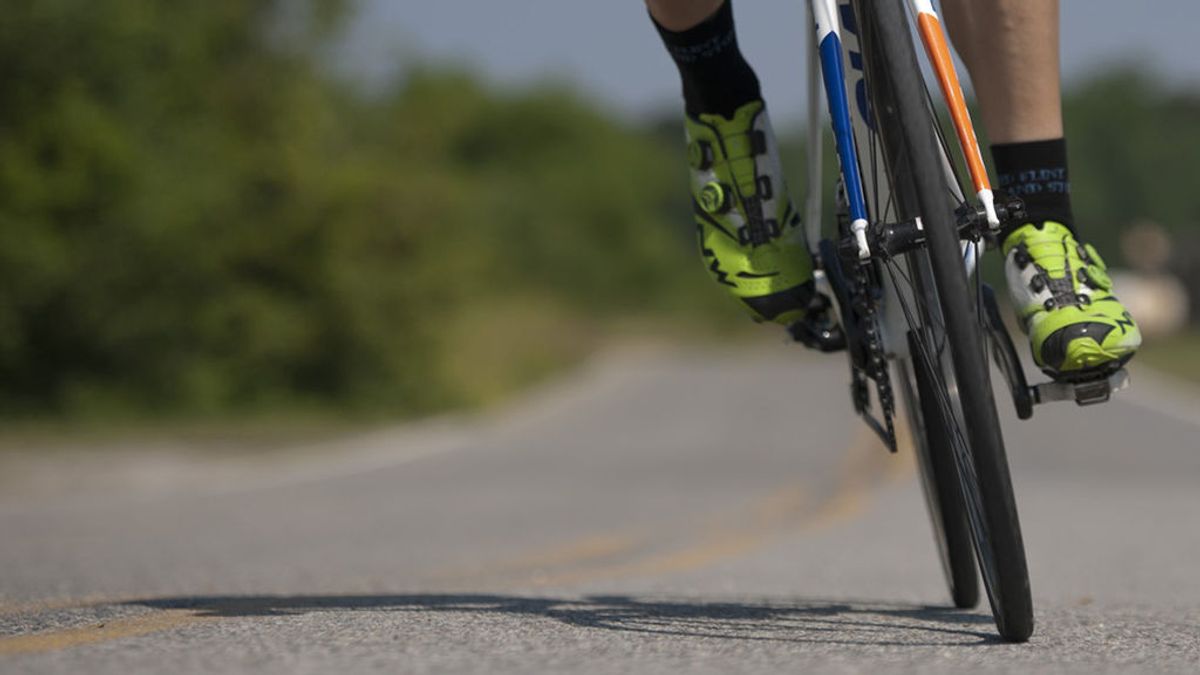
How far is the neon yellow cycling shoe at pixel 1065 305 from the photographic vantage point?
12.5 feet

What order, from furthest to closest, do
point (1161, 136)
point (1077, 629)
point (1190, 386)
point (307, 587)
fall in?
1. point (1161, 136)
2. point (1190, 386)
3. point (307, 587)
4. point (1077, 629)

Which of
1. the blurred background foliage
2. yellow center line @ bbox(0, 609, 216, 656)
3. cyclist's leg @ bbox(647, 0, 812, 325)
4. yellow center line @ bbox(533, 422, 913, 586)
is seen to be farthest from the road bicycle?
the blurred background foliage

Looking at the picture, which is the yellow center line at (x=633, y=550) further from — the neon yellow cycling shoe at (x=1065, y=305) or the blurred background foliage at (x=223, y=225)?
the blurred background foliage at (x=223, y=225)

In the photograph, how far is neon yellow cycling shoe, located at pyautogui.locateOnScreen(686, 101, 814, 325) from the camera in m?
4.44

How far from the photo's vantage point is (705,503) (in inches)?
492

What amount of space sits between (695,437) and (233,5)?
326 inches

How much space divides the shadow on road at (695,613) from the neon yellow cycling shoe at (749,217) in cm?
71

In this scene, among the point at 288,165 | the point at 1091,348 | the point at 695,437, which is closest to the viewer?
the point at 1091,348

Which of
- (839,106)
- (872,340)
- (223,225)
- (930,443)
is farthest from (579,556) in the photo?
(223,225)

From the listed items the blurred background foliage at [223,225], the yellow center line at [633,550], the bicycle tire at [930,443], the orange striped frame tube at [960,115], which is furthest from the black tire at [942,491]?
the blurred background foliage at [223,225]

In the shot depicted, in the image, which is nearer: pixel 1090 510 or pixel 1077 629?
pixel 1077 629

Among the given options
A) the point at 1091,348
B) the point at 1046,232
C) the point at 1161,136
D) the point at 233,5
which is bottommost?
the point at 1091,348

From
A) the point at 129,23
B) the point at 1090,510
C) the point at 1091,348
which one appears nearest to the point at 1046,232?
the point at 1091,348

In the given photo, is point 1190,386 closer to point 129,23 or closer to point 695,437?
point 695,437
